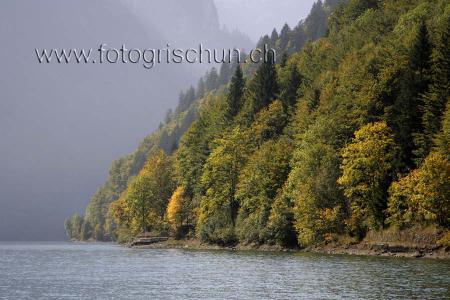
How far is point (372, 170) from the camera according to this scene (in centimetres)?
7938

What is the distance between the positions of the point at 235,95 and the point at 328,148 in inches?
2052

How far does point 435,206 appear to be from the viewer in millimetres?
68500

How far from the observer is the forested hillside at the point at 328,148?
78.2 meters

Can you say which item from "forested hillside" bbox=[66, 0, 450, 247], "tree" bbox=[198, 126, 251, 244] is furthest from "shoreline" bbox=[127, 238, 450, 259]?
"tree" bbox=[198, 126, 251, 244]

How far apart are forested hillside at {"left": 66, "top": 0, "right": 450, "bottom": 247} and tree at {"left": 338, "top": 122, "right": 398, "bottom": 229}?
0.17 meters

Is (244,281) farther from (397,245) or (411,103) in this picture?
(411,103)

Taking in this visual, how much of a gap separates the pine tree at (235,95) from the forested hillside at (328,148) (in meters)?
0.28

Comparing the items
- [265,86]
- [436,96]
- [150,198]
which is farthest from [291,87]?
[436,96]

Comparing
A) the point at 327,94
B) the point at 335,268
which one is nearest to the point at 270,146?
the point at 327,94

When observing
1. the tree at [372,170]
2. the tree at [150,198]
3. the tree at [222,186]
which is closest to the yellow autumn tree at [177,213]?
the tree at [150,198]

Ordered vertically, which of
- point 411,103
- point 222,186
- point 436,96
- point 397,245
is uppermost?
point 436,96

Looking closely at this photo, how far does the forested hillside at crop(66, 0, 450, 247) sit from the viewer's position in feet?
257

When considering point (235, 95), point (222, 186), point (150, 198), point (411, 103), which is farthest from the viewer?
point (150, 198)

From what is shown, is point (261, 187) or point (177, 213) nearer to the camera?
point (261, 187)
